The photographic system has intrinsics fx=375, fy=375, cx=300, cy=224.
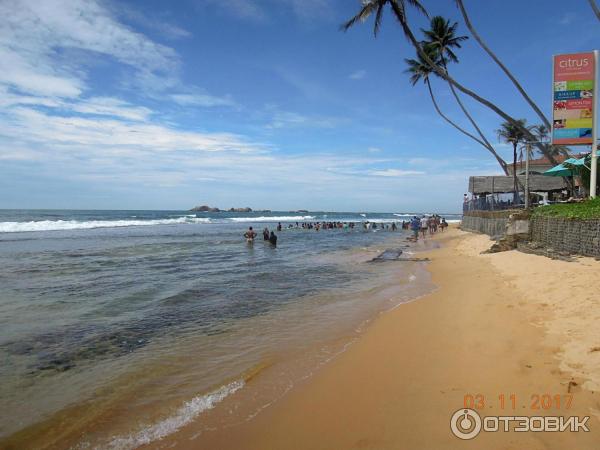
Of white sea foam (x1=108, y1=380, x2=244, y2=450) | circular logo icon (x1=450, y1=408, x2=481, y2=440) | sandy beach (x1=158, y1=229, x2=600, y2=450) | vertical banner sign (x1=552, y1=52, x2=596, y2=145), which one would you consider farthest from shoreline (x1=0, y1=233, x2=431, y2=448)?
vertical banner sign (x1=552, y1=52, x2=596, y2=145)

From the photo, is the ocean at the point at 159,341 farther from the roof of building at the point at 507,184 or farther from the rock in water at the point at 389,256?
the roof of building at the point at 507,184

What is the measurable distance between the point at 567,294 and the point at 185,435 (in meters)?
7.09

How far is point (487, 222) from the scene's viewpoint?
1038 inches

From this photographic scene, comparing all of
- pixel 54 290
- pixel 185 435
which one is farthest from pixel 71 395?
pixel 54 290

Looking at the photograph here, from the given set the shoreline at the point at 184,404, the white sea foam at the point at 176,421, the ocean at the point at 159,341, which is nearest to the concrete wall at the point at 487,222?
the ocean at the point at 159,341

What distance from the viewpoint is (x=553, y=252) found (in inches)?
453

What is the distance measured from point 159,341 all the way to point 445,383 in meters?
4.68

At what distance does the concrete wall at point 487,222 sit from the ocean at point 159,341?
36.1 ft

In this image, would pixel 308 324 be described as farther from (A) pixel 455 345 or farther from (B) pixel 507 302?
(B) pixel 507 302

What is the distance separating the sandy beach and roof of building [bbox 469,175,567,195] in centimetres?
2923
